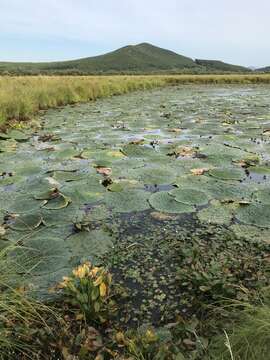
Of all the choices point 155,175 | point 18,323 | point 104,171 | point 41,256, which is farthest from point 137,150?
point 18,323

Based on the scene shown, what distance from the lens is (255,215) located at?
360cm

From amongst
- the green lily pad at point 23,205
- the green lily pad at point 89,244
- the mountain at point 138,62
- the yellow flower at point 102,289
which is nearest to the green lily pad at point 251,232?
the green lily pad at point 89,244

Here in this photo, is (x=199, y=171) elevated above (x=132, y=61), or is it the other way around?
(x=132, y=61)

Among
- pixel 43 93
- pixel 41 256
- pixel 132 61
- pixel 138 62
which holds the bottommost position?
pixel 41 256

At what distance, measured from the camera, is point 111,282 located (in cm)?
255

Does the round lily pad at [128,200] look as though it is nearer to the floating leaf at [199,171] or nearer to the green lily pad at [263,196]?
the floating leaf at [199,171]

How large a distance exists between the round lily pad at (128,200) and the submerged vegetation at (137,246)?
0.04 ft

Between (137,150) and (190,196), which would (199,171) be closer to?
(190,196)

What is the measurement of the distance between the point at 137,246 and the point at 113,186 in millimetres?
1432

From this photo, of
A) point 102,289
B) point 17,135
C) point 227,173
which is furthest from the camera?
point 17,135

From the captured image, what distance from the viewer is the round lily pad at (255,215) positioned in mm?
3468

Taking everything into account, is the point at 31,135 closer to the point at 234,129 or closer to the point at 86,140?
the point at 86,140

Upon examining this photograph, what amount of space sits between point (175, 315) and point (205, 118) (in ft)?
27.6

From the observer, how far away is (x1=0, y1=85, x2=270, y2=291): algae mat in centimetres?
321
